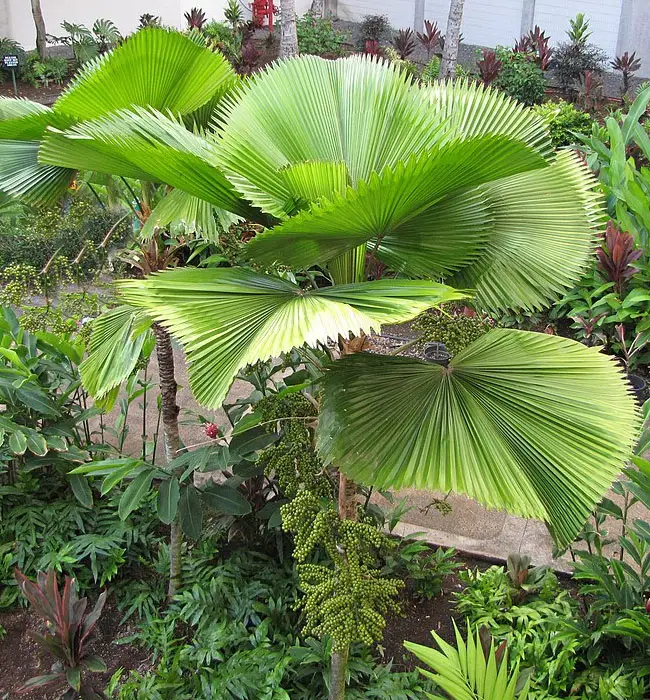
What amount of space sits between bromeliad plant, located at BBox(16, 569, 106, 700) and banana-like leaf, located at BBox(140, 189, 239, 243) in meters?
1.14

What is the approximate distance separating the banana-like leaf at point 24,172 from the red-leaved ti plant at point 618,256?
11.9 feet

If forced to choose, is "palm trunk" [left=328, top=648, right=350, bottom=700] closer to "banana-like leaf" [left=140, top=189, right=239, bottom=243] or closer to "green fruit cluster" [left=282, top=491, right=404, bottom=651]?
"green fruit cluster" [left=282, top=491, right=404, bottom=651]

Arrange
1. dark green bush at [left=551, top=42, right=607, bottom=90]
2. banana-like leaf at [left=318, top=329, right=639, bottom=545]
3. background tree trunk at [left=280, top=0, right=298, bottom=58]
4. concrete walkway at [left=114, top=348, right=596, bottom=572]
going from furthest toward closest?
dark green bush at [left=551, top=42, right=607, bottom=90]
background tree trunk at [left=280, top=0, right=298, bottom=58]
concrete walkway at [left=114, top=348, right=596, bottom=572]
banana-like leaf at [left=318, top=329, right=639, bottom=545]

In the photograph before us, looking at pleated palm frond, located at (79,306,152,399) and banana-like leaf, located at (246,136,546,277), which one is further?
pleated palm frond, located at (79,306,152,399)

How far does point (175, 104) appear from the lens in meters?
2.63

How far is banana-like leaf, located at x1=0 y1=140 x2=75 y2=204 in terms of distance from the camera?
7.98ft

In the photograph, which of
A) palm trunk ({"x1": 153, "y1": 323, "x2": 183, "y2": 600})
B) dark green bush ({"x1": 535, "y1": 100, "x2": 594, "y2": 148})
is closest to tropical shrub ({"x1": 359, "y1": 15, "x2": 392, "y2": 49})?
dark green bush ({"x1": 535, "y1": 100, "x2": 594, "y2": 148})

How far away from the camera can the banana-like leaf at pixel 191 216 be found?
205cm

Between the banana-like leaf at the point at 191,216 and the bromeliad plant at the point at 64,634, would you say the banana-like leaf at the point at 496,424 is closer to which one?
the banana-like leaf at the point at 191,216

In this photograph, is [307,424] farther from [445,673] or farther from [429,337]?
[445,673]

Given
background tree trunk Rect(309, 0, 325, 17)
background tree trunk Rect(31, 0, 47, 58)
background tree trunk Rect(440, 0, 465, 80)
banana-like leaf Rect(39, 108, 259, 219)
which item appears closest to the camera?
banana-like leaf Rect(39, 108, 259, 219)

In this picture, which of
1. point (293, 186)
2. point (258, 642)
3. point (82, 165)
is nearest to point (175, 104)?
point (82, 165)

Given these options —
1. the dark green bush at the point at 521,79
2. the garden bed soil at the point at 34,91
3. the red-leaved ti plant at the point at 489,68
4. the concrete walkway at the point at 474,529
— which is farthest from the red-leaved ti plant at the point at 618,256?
the garden bed soil at the point at 34,91

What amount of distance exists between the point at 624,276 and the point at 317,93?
3768 millimetres
